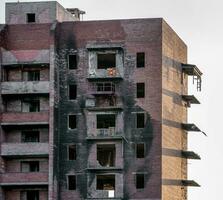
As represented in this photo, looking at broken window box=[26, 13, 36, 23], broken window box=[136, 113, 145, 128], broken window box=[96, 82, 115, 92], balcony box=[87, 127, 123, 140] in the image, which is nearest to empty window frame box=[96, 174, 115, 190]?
balcony box=[87, 127, 123, 140]

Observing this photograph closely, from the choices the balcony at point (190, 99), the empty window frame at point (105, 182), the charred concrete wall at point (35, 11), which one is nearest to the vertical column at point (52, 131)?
the charred concrete wall at point (35, 11)

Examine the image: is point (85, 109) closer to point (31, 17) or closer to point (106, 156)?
point (106, 156)

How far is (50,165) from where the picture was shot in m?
107

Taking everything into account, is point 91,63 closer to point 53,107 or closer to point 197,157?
point 53,107

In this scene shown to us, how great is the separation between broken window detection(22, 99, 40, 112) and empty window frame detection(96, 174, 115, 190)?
28.2 feet

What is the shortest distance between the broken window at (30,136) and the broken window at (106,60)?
28.2 feet

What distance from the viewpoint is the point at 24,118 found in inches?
4289

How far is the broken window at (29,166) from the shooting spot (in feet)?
359

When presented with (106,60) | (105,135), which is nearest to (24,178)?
(105,135)

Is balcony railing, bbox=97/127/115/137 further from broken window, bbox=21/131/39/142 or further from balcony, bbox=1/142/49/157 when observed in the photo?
broken window, bbox=21/131/39/142

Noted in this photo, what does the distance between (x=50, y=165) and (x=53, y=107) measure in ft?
17.2

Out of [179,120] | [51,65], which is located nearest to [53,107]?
[51,65]

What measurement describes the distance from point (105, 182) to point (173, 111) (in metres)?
9.29

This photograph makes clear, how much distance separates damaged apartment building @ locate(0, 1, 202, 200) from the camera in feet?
352
